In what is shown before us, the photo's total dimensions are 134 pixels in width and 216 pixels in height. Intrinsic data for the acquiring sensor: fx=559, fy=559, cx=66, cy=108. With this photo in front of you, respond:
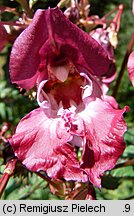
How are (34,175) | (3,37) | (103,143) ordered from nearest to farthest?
(103,143) < (3,37) < (34,175)

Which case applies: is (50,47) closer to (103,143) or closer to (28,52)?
(28,52)

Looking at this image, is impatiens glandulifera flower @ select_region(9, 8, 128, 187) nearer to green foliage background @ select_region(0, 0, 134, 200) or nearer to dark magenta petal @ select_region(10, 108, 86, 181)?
dark magenta petal @ select_region(10, 108, 86, 181)

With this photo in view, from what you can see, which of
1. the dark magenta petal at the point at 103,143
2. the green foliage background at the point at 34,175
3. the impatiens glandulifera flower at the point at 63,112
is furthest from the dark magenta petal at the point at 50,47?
the green foliage background at the point at 34,175

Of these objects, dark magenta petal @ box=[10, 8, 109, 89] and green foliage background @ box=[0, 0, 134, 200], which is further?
green foliage background @ box=[0, 0, 134, 200]

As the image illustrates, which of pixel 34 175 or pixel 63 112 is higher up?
pixel 63 112

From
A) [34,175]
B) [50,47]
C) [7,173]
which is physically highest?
[50,47]

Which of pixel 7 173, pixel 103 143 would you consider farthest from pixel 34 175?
pixel 103 143

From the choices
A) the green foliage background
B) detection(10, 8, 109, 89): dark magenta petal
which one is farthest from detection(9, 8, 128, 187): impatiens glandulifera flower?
the green foliage background

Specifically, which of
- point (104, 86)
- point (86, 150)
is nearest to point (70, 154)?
point (86, 150)
